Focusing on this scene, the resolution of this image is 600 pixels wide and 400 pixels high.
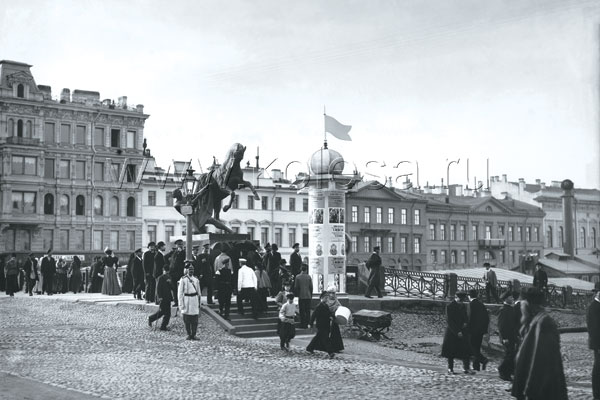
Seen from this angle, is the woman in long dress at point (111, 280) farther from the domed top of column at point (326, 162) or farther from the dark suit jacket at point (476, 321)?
the dark suit jacket at point (476, 321)

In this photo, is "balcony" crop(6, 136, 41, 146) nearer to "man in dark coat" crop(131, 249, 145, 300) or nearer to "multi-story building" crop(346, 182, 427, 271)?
"multi-story building" crop(346, 182, 427, 271)

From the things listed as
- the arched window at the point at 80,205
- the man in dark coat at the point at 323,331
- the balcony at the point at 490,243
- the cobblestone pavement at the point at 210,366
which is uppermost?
the arched window at the point at 80,205

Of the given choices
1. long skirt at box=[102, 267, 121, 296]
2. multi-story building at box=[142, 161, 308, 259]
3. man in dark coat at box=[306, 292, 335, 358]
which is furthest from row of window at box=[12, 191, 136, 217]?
man in dark coat at box=[306, 292, 335, 358]

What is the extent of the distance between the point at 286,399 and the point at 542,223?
85802mm

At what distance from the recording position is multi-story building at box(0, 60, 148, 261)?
6475cm

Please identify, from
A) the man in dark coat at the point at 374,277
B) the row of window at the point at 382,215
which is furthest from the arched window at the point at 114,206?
Answer: the man in dark coat at the point at 374,277

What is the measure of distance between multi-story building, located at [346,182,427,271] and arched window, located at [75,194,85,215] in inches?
977

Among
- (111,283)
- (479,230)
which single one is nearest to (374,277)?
(111,283)

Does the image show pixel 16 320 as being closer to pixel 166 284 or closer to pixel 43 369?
pixel 166 284

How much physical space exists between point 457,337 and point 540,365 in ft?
16.8

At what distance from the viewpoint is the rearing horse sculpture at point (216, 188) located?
2448 cm

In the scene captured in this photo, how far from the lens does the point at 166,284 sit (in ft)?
61.4

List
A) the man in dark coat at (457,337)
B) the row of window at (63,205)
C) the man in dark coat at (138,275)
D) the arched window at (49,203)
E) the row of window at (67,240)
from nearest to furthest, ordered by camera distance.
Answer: the man in dark coat at (457,337) → the man in dark coat at (138,275) → the row of window at (67,240) → the row of window at (63,205) → the arched window at (49,203)

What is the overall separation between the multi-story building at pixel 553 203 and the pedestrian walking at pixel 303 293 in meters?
73.0
